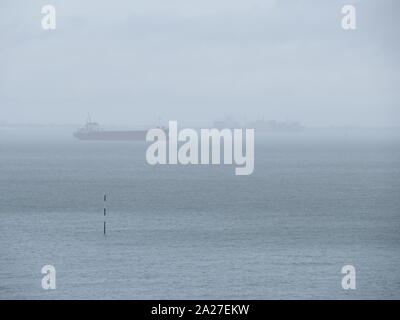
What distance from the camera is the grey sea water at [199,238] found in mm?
50781

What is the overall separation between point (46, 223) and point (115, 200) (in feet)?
76.2

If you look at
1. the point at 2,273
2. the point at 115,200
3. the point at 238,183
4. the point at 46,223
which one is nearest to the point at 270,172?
the point at 238,183

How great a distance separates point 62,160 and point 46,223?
10288 centimetres

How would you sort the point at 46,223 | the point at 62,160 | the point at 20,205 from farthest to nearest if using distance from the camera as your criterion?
1. the point at 62,160
2. the point at 20,205
3. the point at 46,223

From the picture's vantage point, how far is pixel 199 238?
66938 millimetres

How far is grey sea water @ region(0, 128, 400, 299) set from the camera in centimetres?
5078

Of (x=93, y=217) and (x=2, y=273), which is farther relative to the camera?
(x=93, y=217)

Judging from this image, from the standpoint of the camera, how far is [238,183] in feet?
405
